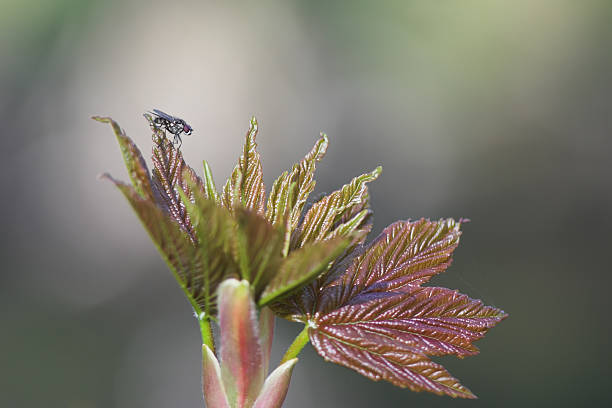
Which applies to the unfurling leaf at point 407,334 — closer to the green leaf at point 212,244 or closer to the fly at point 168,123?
the green leaf at point 212,244

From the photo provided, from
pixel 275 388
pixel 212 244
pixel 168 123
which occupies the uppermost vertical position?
pixel 168 123

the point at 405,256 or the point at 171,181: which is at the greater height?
the point at 171,181

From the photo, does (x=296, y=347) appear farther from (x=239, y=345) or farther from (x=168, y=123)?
(x=168, y=123)

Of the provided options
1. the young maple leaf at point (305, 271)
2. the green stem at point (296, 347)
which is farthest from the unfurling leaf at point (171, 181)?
the green stem at point (296, 347)

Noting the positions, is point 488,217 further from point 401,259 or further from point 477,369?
point 401,259

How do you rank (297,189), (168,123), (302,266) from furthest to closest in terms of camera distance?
(168,123), (297,189), (302,266)

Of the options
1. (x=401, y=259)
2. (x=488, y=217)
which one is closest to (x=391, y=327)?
(x=401, y=259)

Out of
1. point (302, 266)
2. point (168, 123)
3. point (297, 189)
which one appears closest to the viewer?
point (302, 266)

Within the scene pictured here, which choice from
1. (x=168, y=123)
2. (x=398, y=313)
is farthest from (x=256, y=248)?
(x=168, y=123)
